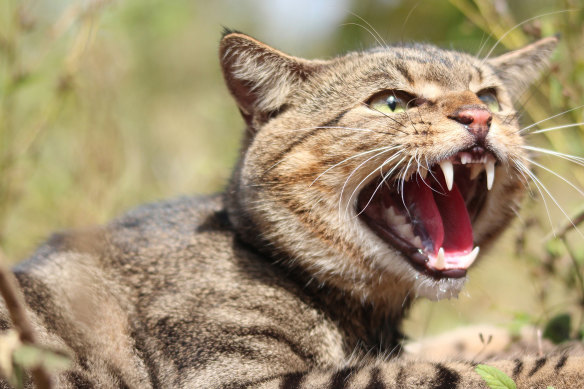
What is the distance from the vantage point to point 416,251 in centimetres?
317

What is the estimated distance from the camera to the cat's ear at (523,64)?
152 inches

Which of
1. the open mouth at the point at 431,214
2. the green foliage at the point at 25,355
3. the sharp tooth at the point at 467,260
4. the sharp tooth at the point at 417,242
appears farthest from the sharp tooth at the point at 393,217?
the green foliage at the point at 25,355

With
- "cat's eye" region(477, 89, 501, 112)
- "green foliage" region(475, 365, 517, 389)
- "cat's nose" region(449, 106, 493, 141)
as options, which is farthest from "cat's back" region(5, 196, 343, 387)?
"cat's eye" region(477, 89, 501, 112)

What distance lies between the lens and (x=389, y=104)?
3.30 m

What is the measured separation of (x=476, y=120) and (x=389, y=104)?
0.53 meters

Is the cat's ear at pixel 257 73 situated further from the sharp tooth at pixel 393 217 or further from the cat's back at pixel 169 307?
the sharp tooth at pixel 393 217

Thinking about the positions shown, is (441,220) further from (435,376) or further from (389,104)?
(435,376)

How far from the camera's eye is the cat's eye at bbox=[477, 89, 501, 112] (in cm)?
356

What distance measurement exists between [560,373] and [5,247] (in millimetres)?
4319

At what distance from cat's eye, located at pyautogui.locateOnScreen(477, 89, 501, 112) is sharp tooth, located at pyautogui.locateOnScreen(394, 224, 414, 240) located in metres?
0.88

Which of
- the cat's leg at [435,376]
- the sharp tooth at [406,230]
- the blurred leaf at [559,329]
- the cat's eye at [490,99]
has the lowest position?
the blurred leaf at [559,329]

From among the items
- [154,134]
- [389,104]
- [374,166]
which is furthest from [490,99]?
[154,134]

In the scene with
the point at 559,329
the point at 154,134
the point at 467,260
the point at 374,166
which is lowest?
the point at 154,134

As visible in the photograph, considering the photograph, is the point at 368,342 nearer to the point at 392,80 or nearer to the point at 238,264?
the point at 238,264
